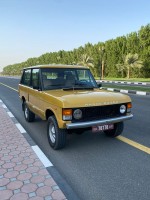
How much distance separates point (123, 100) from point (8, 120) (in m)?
4.34

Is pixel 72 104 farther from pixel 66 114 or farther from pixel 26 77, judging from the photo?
pixel 26 77

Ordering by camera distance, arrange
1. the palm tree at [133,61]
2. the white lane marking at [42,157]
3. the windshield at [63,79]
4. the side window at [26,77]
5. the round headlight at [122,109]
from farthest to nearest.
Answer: the palm tree at [133,61], the side window at [26,77], the windshield at [63,79], the round headlight at [122,109], the white lane marking at [42,157]

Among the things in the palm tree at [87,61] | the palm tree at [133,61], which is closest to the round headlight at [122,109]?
the palm tree at [133,61]

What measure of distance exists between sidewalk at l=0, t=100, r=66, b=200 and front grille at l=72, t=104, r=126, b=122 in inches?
47.4

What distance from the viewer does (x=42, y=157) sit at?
4.49m

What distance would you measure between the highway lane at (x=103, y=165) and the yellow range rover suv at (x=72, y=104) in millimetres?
382

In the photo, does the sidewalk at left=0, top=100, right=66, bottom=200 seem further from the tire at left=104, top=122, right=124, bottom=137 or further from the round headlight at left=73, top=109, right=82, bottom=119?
the tire at left=104, top=122, right=124, bottom=137

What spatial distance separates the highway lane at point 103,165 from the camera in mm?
3323

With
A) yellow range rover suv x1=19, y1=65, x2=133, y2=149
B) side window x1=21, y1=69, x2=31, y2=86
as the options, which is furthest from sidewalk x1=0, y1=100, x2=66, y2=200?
side window x1=21, y1=69, x2=31, y2=86

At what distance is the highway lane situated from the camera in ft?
10.9

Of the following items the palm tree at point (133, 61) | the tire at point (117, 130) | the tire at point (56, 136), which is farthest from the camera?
the palm tree at point (133, 61)

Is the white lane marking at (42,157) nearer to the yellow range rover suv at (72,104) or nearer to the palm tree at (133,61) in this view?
the yellow range rover suv at (72,104)

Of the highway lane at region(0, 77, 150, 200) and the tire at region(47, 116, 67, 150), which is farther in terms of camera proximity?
the tire at region(47, 116, 67, 150)

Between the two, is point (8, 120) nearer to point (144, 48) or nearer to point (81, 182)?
point (81, 182)
